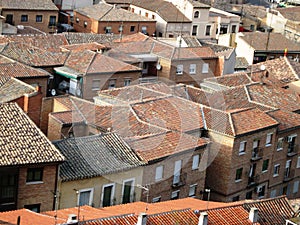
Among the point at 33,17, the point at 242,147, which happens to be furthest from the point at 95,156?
the point at 33,17

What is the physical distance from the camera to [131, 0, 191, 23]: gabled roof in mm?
62688

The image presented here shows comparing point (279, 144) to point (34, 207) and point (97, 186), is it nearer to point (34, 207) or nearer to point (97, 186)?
point (97, 186)

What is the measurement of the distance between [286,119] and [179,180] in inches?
342

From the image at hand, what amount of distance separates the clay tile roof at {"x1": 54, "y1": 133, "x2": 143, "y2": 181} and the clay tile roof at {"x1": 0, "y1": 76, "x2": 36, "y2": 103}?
6557mm

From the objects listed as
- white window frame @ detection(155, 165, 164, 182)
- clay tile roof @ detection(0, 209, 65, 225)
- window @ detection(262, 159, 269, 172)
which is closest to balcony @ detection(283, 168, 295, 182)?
window @ detection(262, 159, 269, 172)

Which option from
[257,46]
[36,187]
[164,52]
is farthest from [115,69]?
[257,46]

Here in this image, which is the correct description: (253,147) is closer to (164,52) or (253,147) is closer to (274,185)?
Result: (274,185)

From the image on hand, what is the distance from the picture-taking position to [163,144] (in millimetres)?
30234

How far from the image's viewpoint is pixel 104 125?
1266 inches

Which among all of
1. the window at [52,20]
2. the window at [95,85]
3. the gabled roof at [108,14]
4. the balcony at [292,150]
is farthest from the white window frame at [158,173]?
the window at [52,20]

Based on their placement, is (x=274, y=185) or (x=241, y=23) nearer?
(x=274, y=185)

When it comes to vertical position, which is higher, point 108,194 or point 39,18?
point 39,18

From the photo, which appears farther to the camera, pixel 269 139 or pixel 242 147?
pixel 269 139

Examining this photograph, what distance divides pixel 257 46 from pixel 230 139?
25.8 metres
